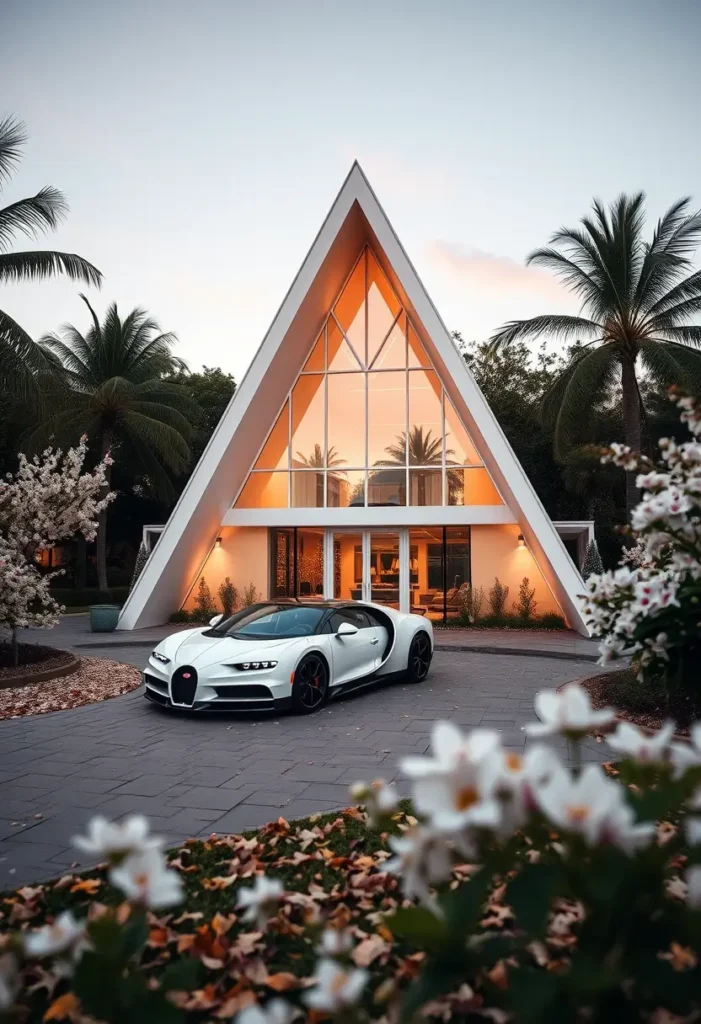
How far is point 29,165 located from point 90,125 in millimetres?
1968

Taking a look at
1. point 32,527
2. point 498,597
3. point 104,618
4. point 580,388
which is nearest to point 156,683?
point 32,527

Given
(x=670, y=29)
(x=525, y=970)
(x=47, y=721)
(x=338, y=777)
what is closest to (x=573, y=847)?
(x=525, y=970)

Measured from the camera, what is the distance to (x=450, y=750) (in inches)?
55.5

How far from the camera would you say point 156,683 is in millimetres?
8594

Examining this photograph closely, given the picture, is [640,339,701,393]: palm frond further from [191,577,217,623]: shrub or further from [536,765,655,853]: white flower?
[536,765,655,853]: white flower

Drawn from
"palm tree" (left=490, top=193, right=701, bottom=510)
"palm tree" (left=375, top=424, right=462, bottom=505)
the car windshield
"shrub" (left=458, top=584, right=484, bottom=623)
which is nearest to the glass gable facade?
"palm tree" (left=375, top=424, right=462, bottom=505)

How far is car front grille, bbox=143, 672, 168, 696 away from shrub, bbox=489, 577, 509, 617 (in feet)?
38.8

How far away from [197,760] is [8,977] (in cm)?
527

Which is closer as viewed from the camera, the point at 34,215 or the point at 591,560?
the point at 34,215

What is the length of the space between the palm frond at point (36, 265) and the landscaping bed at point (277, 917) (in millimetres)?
16422

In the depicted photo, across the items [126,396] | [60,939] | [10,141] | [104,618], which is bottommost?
[104,618]

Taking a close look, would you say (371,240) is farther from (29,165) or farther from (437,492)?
(29,165)

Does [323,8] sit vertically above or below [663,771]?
above

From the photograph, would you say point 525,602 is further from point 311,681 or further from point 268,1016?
point 268,1016
